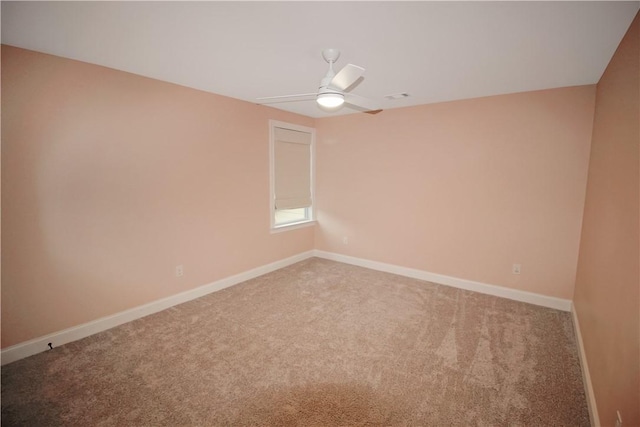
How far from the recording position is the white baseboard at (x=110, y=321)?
7.68 ft

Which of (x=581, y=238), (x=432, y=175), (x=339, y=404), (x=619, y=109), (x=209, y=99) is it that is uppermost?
(x=209, y=99)


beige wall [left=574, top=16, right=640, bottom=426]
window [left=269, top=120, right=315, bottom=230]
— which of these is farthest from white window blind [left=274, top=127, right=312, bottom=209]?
beige wall [left=574, top=16, right=640, bottom=426]

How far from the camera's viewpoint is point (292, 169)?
477 cm

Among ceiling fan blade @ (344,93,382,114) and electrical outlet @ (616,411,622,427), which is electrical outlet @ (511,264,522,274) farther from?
ceiling fan blade @ (344,93,382,114)

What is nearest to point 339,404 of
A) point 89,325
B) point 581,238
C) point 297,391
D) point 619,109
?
point 297,391

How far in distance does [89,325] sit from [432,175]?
4.32 m

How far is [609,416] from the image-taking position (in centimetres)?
152

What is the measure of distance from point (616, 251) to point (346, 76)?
209 cm

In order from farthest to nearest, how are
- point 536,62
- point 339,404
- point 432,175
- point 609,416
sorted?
1. point 432,175
2. point 536,62
3. point 339,404
4. point 609,416

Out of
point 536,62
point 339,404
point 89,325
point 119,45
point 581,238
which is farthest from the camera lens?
point 581,238

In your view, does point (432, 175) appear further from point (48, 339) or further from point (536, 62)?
point (48, 339)

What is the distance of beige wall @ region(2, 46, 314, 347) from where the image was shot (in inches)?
90.1

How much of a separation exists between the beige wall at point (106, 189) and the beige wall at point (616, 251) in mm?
3718

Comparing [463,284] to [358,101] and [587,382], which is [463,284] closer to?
[587,382]
